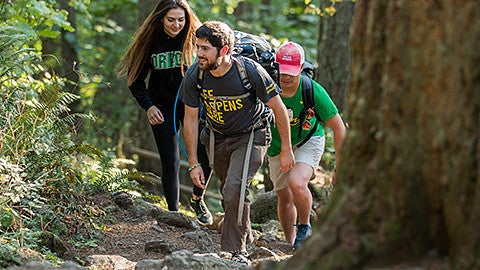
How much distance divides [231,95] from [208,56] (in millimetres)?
401

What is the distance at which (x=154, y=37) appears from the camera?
922 cm

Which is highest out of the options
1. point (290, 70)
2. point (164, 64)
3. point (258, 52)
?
point (258, 52)

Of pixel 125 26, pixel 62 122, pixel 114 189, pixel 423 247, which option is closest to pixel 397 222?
pixel 423 247

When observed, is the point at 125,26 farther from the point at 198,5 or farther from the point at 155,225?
the point at 155,225

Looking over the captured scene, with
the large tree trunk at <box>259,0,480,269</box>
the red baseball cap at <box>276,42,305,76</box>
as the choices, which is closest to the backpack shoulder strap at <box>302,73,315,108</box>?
the red baseball cap at <box>276,42,305,76</box>

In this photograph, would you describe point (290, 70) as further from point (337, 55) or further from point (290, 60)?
point (337, 55)

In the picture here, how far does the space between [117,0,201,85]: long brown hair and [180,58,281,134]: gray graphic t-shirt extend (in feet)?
5.05

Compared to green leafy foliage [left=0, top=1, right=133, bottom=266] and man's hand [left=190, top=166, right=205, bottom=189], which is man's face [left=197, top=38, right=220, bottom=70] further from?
green leafy foliage [left=0, top=1, right=133, bottom=266]

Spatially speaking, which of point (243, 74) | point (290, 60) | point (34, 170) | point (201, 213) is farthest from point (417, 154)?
point (201, 213)

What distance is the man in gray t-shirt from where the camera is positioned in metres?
7.31

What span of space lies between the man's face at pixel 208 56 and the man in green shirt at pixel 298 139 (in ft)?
3.10

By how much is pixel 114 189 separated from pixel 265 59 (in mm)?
2937

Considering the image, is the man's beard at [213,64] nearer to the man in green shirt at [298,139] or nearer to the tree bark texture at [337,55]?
the man in green shirt at [298,139]

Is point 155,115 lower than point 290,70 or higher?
lower
